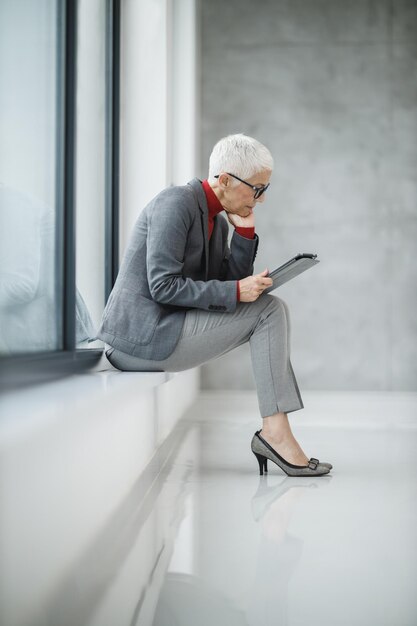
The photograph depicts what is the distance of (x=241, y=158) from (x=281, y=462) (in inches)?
37.7

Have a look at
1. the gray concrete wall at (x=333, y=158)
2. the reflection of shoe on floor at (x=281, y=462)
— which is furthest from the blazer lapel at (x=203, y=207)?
the gray concrete wall at (x=333, y=158)

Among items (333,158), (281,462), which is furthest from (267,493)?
(333,158)

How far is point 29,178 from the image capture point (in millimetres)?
1727

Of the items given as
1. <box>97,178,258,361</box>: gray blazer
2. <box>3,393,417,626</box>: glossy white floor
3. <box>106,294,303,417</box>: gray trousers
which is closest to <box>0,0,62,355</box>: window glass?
<box>97,178,258,361</box>: gray blazer

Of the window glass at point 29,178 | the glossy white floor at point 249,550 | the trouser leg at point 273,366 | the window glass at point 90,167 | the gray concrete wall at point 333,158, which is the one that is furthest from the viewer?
the gray concrete wall at point 333,158

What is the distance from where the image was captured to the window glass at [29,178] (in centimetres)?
151

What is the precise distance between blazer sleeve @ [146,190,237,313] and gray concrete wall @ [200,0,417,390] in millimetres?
3782

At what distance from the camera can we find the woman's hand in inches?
80.6

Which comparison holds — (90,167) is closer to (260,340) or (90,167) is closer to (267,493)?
(260,340)

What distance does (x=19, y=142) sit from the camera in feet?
5.29

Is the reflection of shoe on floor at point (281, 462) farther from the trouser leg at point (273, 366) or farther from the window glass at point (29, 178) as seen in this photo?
the window glass at point (29, 178)

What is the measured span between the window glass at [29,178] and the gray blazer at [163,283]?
207mm

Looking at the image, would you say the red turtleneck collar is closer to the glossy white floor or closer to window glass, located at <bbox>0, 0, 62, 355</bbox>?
window glass, located at <bbox>0, 0, 62, 355</bbox>

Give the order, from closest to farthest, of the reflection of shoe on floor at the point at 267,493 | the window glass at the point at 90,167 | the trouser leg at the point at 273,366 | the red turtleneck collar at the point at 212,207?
the reflection of shoe on floor at the point at 267,493
the trouser leg at the point at 273,366
the red turtleneck collar at the point at 212,207
the window glass at the point at 90,167
